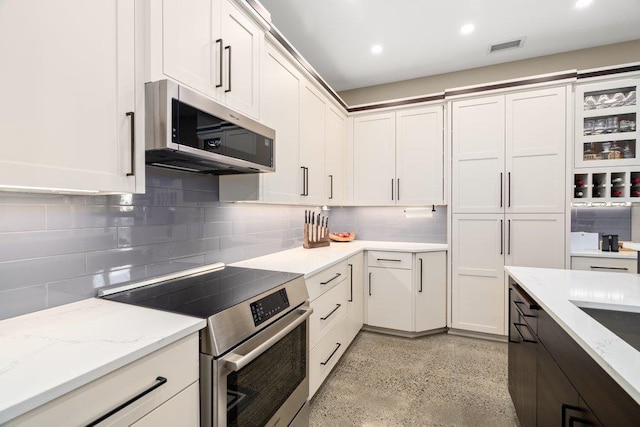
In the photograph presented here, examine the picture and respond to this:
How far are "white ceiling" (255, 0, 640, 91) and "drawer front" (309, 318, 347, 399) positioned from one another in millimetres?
2599

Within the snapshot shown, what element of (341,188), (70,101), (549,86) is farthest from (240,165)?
(549,86)

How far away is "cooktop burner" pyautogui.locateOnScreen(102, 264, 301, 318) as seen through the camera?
117 cm

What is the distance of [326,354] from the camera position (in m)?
2.15

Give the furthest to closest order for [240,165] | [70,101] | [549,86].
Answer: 1. [549,86]
2. [240,165]
3. [70,101]

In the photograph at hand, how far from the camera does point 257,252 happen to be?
7.93 ft

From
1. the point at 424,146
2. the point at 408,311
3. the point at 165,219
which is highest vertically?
the point at 424,146

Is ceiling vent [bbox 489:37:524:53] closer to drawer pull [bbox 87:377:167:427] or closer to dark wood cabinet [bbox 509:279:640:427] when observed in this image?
dark wood cabinet [bbox 509:279:640:427]

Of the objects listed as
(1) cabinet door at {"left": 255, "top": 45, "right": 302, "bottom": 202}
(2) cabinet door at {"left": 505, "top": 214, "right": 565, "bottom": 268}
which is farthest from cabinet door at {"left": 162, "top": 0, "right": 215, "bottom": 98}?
(2) cabinet door at {"left": 505, "top": 214, "right": 565, "bottom": 268}

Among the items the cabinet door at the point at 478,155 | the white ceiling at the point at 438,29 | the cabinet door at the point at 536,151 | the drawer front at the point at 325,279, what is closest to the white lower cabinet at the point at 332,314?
the drawer front at the point at 325,279

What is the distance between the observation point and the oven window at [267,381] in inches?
44.9

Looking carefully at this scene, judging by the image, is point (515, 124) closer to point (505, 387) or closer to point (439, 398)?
point (505, 387)

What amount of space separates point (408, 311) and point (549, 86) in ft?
8.36

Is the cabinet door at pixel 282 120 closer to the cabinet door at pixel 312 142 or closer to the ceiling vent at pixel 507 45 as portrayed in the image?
the cabinet door at pixel 312 142

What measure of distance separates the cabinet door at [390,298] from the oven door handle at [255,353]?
1.69 meters
